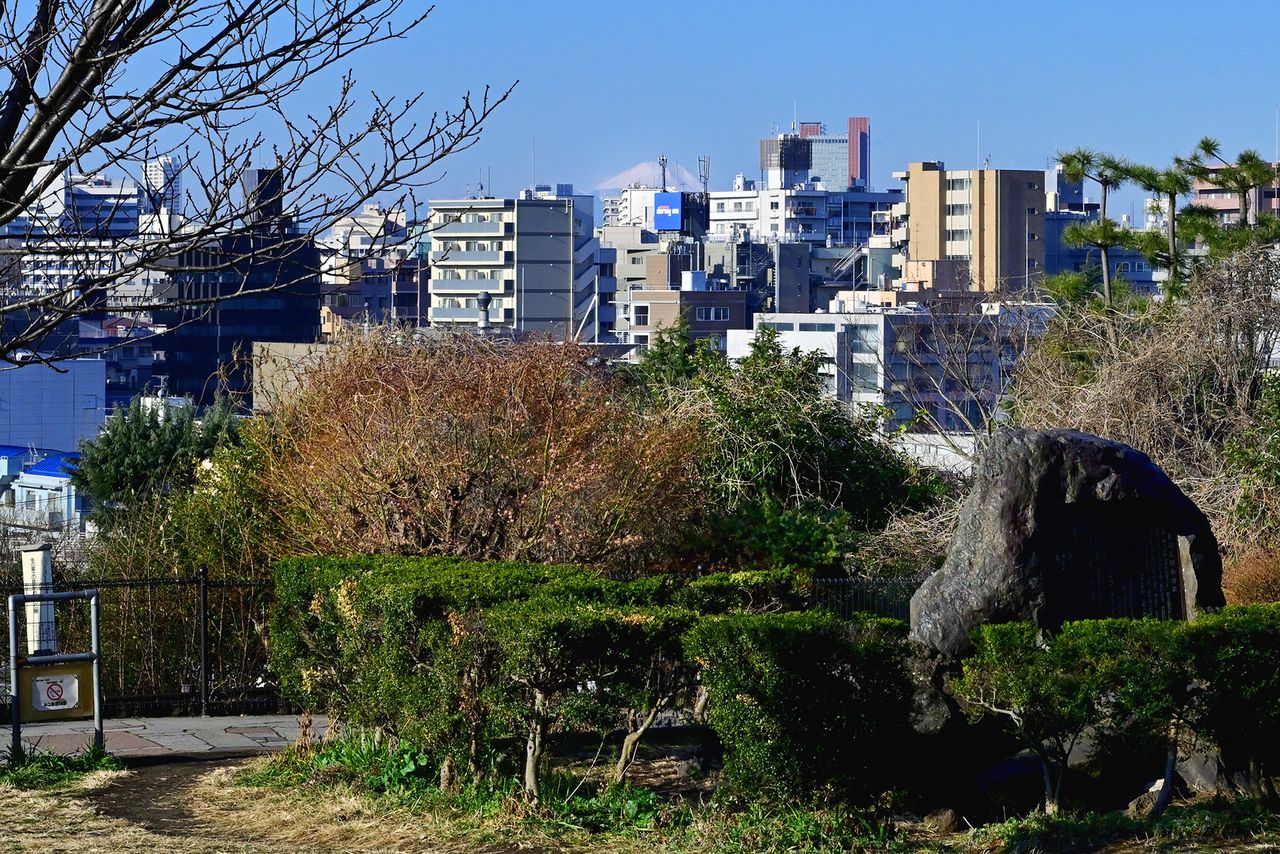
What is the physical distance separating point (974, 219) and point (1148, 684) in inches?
4384

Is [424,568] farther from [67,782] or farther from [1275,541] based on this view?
[1275,541]

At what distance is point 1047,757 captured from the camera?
27.2ft

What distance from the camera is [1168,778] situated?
809 cm

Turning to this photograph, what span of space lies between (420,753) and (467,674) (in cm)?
109

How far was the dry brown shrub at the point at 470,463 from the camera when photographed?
11.9m

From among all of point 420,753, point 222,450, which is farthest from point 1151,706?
point 222,450

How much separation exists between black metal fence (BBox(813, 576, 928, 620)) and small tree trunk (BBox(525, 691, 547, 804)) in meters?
5.32

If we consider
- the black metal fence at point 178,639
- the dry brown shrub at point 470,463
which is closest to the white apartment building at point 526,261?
the black metal fence at point 178,639

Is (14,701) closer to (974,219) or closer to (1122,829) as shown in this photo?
(1122,829)

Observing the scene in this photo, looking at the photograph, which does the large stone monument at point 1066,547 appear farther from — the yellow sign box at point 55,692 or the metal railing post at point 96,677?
the yellow sign box at point 55,692

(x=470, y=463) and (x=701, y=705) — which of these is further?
(x=470, y=463)

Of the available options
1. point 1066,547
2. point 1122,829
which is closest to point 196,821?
point 1122,829

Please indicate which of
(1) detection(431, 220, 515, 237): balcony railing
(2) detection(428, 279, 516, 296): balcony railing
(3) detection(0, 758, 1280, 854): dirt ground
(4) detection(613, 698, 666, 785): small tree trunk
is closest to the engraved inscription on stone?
(3) detection(0, 758, 1280, 854): dirt ground

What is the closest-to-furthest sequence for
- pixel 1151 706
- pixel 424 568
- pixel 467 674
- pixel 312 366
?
1. pixel 1151 706
2. pixel 467 674
3. pixel 424 568
4. pixel 312 366
